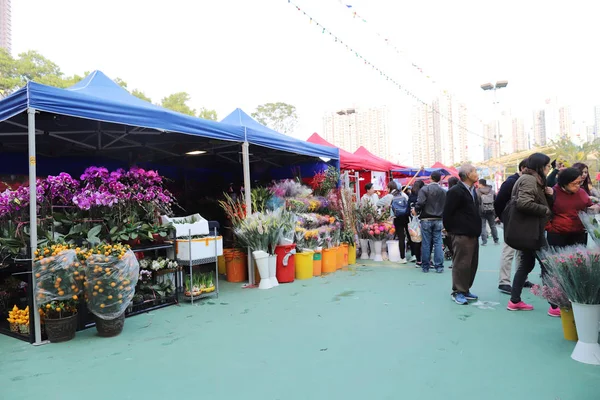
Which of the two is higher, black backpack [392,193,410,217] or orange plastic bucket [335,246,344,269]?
black backpack [392,193,410,217]

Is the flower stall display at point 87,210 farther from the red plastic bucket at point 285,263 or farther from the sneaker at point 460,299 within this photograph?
the sneaker at point 460,299

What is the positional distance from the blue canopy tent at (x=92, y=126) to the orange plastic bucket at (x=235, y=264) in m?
1.71

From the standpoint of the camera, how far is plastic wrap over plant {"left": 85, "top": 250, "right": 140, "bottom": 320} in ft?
10.3

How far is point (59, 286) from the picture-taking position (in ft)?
10.1

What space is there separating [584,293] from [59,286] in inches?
152

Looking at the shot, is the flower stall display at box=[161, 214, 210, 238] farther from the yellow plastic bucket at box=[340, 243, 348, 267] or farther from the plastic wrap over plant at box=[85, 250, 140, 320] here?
the yellow plastic bucket at box=[340, 243, 348, 267]

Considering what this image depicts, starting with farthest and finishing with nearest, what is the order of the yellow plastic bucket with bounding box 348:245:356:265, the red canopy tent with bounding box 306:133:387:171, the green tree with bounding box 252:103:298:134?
the green tree with bounding box 252:103:298:134 → the red canopy tent with bounding box 306:133:387:171 → the yellow plastic bucket with bounding box 348:245:356:265

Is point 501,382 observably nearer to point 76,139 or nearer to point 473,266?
point 473,266

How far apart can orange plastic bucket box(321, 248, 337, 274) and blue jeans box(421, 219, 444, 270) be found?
1427 millimetres

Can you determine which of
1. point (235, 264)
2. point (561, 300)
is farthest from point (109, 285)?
point (561, 300)

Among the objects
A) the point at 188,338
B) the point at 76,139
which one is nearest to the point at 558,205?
the point at 188,338

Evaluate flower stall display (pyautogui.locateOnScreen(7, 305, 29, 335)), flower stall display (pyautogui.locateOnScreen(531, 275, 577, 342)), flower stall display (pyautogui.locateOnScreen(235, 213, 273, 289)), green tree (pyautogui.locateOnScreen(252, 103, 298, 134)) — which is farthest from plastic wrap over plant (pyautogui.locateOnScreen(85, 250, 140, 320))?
green tree (pyautogui.locateOnScreen(252, 103, 298, 134))

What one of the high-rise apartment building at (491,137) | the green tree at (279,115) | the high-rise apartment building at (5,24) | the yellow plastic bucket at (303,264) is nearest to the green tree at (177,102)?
the green tree at (279,115)

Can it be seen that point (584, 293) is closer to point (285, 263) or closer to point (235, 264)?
point (285, 263)
